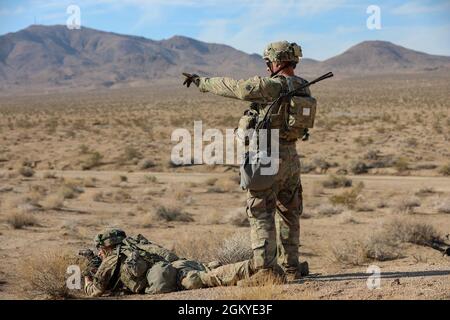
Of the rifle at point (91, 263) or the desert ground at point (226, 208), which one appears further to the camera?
the desert ground at point (226, 208)

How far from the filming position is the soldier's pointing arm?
16.7ft

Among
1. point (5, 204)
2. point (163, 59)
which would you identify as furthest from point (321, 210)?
point (163, 59)

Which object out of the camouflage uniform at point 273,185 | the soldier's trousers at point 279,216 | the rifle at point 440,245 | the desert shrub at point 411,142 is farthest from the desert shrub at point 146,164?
the camouflage uniform at point 273,185

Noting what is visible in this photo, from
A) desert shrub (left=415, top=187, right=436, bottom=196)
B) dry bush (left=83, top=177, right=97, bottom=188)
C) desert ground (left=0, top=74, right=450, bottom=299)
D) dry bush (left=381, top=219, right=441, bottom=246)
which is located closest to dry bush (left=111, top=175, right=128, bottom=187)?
desert ground (left=0, top=74, right=450, bottom=299)

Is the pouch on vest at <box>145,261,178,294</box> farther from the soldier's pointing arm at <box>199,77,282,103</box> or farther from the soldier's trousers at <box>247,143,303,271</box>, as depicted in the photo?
the soldier's pointing arm at <box>199,77,282,103</box>

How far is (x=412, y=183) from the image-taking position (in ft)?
53.6

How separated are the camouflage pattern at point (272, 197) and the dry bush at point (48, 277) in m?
2.27

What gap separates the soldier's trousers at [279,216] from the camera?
527 cm

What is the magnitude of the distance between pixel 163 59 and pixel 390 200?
175473 millimetres

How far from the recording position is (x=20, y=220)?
11375 mm

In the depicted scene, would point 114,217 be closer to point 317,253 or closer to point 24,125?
point 317,253

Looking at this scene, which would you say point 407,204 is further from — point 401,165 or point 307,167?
point 307,167

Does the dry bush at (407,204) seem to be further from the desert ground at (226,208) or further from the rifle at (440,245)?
the rifle at (440,245)

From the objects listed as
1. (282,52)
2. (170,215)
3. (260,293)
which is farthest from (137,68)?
(260,293)
